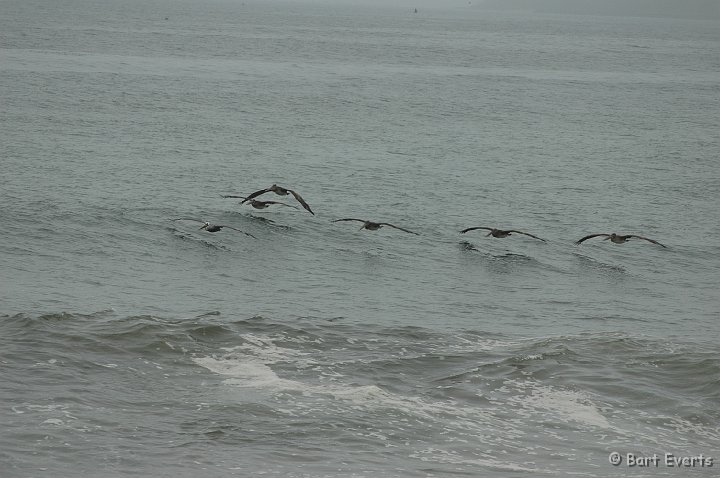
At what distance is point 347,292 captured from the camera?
3070 centimetres

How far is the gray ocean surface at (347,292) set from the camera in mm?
18969

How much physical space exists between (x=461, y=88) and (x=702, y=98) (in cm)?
2132

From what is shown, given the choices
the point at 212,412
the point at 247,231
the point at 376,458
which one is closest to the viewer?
the point at 376,458

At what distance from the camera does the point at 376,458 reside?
18266 millimetres

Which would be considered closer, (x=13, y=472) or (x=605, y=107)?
(x=13, y=472)

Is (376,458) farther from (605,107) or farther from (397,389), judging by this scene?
(605,107)

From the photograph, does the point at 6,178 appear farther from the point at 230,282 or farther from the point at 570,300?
the point at 570,300

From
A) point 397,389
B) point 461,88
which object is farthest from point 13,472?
point 461,88

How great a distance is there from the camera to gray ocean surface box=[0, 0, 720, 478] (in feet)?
62.2

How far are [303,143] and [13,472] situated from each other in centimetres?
4311

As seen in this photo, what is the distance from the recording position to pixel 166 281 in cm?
3042

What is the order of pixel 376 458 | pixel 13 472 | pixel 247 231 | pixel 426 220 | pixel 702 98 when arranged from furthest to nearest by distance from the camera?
pixel 702 98
pixel 426 220
pixel 247 231
pixel 376 458
pixel 13 472

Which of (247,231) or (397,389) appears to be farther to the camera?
(247,231)

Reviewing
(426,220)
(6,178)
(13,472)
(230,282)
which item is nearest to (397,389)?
(13,472)
